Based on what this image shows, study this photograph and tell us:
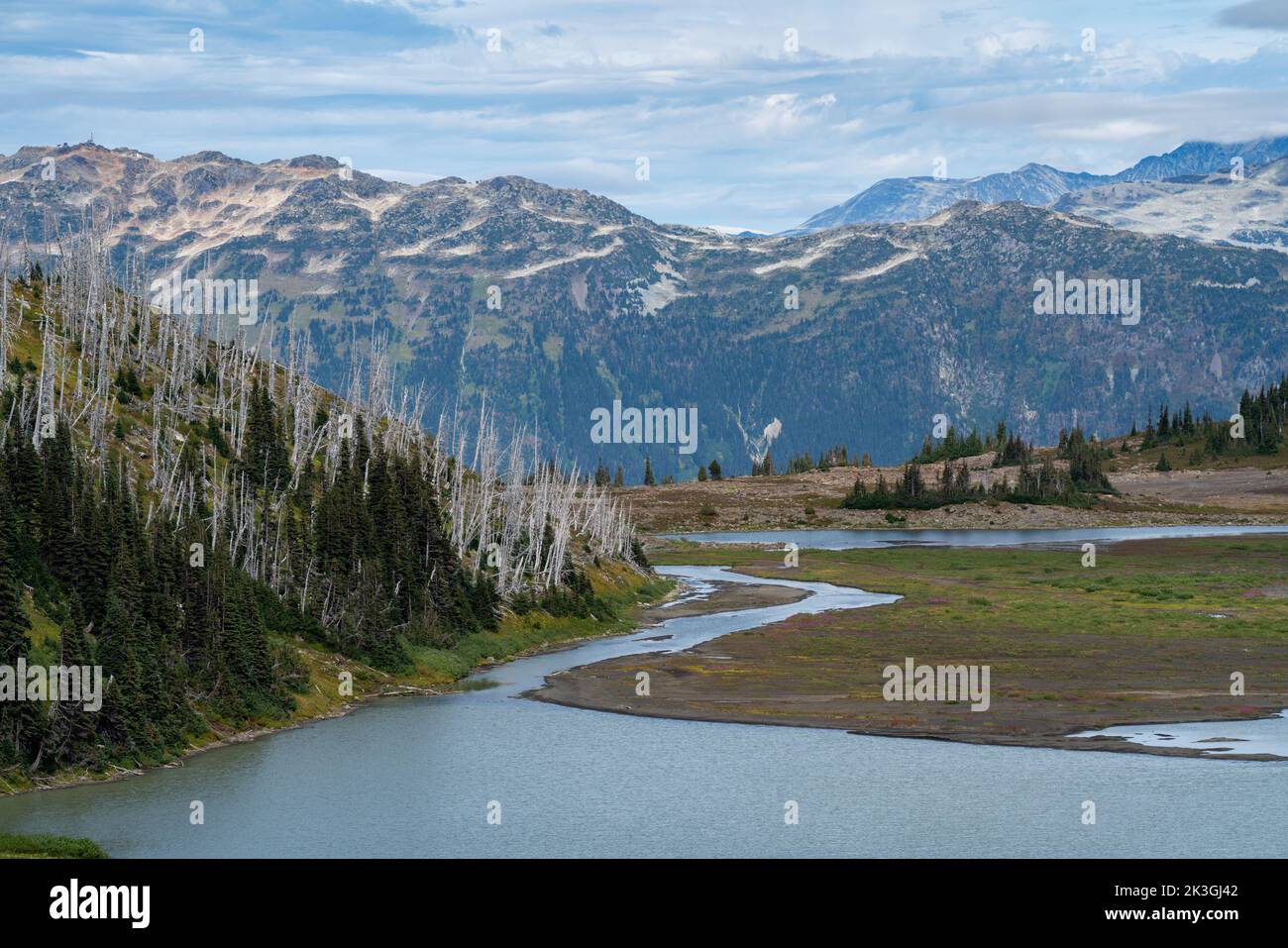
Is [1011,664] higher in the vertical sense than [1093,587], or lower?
lower

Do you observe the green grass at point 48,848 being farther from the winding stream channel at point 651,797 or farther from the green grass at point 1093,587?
the green grass at point 1093,587

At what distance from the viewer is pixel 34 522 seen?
7838cm

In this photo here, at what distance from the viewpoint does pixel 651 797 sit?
64000 millimetres

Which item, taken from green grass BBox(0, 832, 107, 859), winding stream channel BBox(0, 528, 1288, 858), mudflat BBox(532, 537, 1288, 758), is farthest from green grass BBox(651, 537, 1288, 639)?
green grass BBox(0, 832, 107, 859)

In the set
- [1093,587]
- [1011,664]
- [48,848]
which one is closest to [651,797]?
[48,848]

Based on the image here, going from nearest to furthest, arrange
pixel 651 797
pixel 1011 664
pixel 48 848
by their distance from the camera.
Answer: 1. pixel 48 848
2. pixel 651 797
3. pixel 1011 664

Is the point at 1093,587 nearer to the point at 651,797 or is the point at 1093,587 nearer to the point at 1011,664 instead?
the point at 1011,664

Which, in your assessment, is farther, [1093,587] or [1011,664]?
[1093,587]

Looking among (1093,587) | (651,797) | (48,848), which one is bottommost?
(651,797)

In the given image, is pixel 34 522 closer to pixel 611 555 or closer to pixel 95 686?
pixel 95 686

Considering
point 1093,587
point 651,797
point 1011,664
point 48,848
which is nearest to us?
point 48,848
